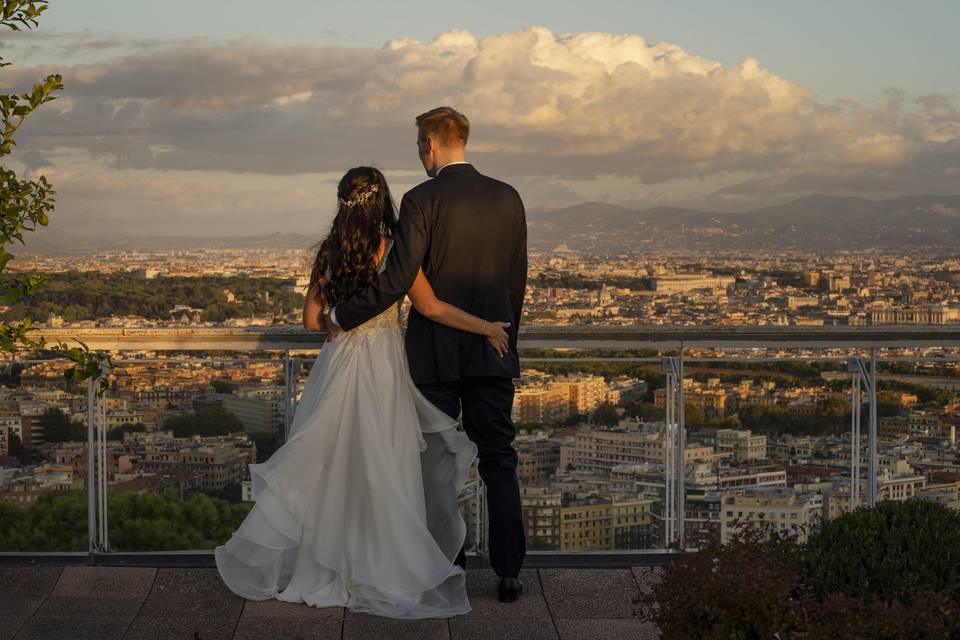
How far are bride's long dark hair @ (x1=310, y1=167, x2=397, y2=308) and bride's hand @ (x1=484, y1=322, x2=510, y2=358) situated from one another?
43cm

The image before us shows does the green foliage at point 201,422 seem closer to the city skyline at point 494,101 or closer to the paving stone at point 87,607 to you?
the paving stone at point 87,607

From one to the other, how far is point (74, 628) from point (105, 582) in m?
0.46

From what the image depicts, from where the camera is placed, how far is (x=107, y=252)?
1944cm

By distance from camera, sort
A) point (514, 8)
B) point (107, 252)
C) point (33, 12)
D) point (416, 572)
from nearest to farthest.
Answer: point (33, 12), point (416, 572), point (107, 252), point (514, 8)

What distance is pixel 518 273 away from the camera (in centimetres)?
420

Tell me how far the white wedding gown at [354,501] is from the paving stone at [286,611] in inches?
0.8

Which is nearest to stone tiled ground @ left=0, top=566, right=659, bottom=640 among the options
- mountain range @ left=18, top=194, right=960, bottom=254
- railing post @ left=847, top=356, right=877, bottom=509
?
railing post @ left=847, top=356, right=877, bottom=509

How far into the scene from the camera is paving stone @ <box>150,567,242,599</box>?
4156 mm

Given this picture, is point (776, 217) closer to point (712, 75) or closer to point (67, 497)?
point (712, 75)

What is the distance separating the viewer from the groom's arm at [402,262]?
3.90 m

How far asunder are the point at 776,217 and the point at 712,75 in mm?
7002

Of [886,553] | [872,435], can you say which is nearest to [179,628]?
[886,553]

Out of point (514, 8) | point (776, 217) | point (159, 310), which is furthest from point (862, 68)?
point (159, 310)

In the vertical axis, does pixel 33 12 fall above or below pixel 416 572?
above
